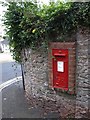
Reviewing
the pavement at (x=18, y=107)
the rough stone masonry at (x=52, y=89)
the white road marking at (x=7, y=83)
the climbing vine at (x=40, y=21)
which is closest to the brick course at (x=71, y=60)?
the rough stone masonry at (x=52, y=89)

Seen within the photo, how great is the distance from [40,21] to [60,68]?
4.54ft

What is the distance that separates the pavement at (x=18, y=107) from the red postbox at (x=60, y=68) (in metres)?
0.80

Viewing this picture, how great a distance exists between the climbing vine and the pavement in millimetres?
1440

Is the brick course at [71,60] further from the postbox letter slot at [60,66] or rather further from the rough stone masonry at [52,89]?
the postbox letter slot at [60,66]

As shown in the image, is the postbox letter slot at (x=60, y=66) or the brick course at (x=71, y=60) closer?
the brick course at (x=71, y=60)

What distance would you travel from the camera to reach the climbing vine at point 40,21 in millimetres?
5203

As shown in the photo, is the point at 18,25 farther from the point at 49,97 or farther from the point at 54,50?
the point at 49,97

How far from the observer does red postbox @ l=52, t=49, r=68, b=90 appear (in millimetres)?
5637

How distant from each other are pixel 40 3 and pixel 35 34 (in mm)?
978

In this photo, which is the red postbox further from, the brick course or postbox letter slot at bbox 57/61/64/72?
the brick course

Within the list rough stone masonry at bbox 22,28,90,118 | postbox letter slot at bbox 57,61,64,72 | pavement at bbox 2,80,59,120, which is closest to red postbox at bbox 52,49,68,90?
postbox letter slot at bbox 57,61,64,72

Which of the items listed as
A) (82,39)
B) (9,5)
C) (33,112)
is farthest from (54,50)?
(9,5)

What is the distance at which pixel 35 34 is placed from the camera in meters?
6.08

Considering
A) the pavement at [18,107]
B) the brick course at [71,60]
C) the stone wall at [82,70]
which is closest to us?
the stone wall at [82,70]
